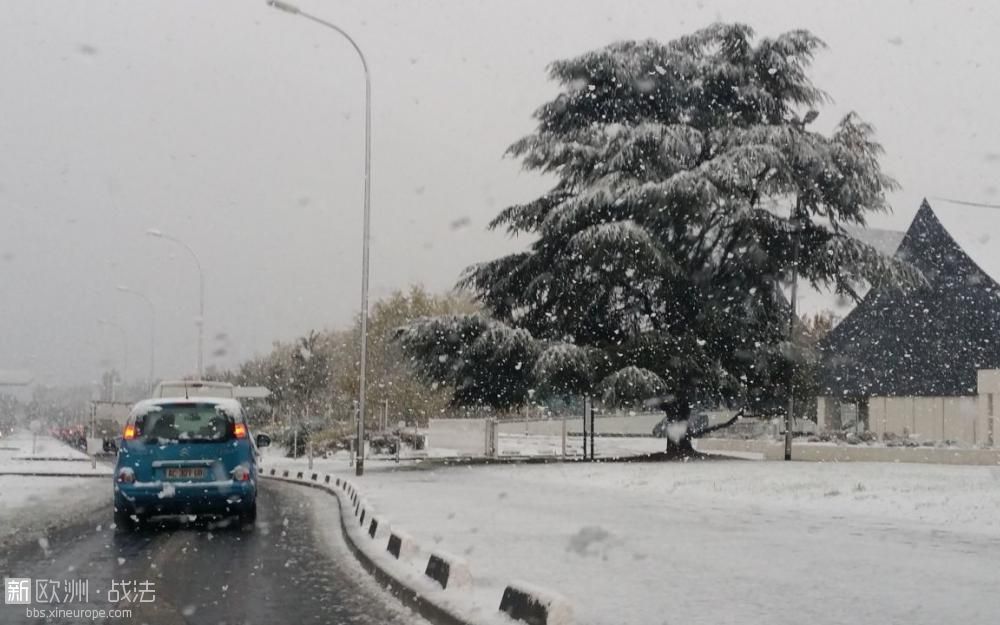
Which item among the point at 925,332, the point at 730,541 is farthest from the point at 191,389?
the point at 925,332

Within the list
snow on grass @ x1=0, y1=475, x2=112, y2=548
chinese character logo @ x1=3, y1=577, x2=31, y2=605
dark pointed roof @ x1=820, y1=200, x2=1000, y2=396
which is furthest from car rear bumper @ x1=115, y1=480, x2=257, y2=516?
dark pointed roof @ x1=820, y1=200, x2=1000, y2=396

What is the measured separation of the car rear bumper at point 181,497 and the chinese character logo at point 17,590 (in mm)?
4215

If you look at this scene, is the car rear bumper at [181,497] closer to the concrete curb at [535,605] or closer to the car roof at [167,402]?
the car roof at [167,402]

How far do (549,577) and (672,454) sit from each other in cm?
2428

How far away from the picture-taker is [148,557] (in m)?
11.3

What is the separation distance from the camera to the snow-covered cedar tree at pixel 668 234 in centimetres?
2972

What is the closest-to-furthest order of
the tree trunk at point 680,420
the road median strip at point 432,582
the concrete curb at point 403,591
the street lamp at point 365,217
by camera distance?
1. the road median strip at point 432,582
2. the concrete curb at point 403,591
3. the street lamp at point 365,217
4. the tree trunk at point 680,420

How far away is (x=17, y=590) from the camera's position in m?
8.83

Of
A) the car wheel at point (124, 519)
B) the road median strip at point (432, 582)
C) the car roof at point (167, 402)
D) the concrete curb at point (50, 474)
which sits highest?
the car roof at point (167, 402)

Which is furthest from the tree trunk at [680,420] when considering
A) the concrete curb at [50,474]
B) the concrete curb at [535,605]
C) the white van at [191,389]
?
the concrete curb at [535,605]

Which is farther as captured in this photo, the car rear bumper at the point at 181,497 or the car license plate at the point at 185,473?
the car license plate at the point at 185,473

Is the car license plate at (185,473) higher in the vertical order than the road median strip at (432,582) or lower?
higher

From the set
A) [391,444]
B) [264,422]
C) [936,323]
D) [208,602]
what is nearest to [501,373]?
[391,444]

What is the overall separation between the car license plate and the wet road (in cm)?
69
